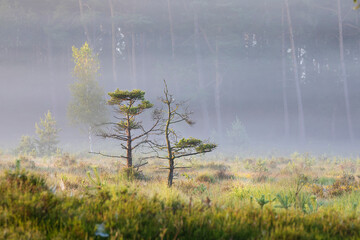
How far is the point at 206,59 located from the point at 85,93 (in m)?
61.5

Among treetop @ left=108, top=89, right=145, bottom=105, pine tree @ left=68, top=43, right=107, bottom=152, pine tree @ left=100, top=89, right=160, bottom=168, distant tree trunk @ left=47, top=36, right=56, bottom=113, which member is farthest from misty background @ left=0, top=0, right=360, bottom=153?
treetop @ left=108, top=89, right=145, bottom=105

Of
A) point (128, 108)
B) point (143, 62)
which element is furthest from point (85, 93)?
point (143, 62)

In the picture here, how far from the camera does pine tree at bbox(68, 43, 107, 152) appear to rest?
26047 millimetres

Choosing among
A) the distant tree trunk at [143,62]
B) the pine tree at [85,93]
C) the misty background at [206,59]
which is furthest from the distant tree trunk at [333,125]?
the pine tree at [85,93]

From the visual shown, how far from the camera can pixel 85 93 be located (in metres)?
26.3

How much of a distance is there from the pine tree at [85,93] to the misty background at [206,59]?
1444 inches

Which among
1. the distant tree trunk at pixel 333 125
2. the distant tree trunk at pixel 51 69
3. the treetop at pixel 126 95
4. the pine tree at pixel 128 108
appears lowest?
the pine tree at pixel 128 108

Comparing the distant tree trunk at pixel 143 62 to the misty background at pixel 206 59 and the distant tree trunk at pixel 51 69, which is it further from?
the distant tree trunk at pixel 51 69

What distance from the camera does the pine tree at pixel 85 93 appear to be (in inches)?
1025

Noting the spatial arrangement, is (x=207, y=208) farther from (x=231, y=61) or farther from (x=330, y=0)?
(x=231, y=61)

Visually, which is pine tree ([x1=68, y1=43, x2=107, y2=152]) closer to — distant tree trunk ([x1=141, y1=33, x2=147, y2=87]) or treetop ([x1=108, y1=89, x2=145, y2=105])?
treetop ([x1=108, y1=89, x2=145, y2=105])

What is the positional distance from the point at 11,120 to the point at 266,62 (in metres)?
81.9

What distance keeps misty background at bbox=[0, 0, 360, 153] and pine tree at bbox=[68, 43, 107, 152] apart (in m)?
36.7

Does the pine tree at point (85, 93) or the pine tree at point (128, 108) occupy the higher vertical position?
the pine tree at point (85, 93)
